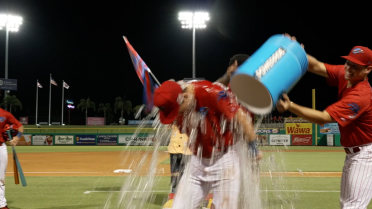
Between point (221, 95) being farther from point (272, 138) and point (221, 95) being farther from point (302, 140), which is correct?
point (302, 140)

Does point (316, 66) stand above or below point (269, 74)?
above

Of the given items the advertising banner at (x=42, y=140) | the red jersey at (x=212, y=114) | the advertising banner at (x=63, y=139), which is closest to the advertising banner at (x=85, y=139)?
the advertising banner at (x=63, y=139)

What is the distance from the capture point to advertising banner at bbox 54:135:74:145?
33562mm

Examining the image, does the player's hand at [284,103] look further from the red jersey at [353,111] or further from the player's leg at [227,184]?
the player's leg at [227,184]

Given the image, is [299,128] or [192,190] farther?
[299,128]

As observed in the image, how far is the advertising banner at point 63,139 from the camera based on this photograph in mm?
33562

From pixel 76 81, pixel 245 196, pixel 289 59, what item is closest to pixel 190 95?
pixel 289 59

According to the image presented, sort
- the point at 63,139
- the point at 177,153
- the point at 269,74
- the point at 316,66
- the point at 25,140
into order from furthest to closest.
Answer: the point at 63,139, the point at 25,140, the point at 177,153, the point at 316,66, the point at 269,74

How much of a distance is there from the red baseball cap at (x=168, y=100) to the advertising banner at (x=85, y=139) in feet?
104

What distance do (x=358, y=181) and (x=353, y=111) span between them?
793 mm

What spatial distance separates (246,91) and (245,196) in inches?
58.2

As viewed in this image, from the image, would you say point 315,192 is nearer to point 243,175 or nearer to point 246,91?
point 243,175

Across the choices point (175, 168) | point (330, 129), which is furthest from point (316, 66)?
point (330, 129)

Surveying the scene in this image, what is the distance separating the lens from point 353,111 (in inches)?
162
